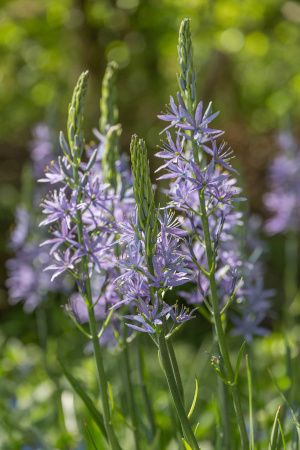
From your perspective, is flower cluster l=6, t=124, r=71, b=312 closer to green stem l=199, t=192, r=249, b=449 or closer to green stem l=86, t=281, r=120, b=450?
green stem l=86, t=281, r=120, b=450

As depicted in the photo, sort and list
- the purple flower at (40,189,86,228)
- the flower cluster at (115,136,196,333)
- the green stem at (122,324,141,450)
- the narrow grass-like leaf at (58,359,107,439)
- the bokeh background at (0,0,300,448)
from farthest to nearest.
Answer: the bokeh background at (0,0,300,448), the green stem at (122,324,141,450), the narrow grass-like leaf at (58,359,107,439), the purple flower at (40,189,86,228), the flower cluster at (115,136,196,333)

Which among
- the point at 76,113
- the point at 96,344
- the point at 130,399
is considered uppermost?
the point at 76,113

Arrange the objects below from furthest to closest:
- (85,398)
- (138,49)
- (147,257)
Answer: (138,49)
(85,398)
(147,257)

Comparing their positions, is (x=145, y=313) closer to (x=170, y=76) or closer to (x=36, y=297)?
(x=36, y=297)

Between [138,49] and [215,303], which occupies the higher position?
[138,49]

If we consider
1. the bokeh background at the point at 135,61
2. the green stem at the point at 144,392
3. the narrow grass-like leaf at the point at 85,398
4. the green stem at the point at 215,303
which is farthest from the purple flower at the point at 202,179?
the bokeh background at the point at 135,61

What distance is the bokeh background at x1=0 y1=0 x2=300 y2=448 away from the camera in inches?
377

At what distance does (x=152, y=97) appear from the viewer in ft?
39.2

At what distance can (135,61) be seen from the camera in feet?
38.8

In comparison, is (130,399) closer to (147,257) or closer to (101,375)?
(101,375)

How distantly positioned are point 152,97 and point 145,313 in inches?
420

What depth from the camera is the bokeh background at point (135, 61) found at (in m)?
9.58

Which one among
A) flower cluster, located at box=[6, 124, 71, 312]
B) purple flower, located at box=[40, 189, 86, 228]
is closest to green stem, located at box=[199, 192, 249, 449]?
purple flower, located at box=[40, 189, 86, 228]

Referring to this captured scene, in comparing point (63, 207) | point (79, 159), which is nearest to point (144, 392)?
point (63, 207)
